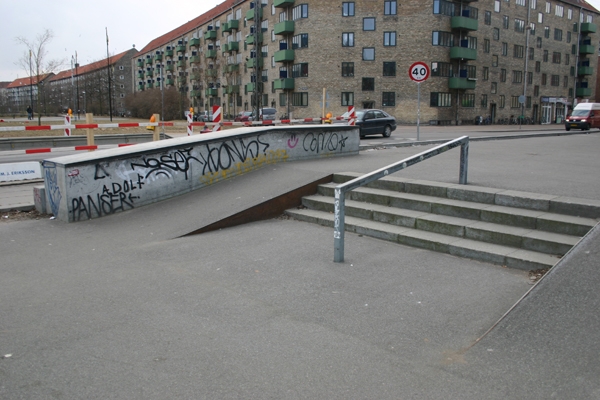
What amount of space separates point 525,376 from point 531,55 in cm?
7378

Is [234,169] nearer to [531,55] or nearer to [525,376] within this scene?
[525,376]

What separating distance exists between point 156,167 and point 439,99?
5165cm

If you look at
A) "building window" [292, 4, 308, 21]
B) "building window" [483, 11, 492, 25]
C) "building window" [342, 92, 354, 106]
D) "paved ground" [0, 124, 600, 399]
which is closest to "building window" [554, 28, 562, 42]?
"building window" [483, 11, 492, 25]

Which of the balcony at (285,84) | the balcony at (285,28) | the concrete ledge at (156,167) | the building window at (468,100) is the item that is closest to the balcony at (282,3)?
the balcony at (285,28)

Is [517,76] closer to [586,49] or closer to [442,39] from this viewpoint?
[442,39]

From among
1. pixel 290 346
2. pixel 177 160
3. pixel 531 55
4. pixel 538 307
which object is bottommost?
pixel 290 346

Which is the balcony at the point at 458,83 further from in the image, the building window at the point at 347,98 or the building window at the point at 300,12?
the building window at the point at 300,12

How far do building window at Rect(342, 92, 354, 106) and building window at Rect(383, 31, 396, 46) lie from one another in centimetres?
645

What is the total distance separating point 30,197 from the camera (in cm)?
979

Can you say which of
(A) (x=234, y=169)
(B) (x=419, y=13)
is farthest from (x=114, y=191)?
(B) (x=419, y=13)

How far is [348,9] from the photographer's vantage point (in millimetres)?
56250

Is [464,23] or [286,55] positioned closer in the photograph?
[464,23]

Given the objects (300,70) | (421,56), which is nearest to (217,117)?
(421,56)

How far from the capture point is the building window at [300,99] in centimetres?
5991
